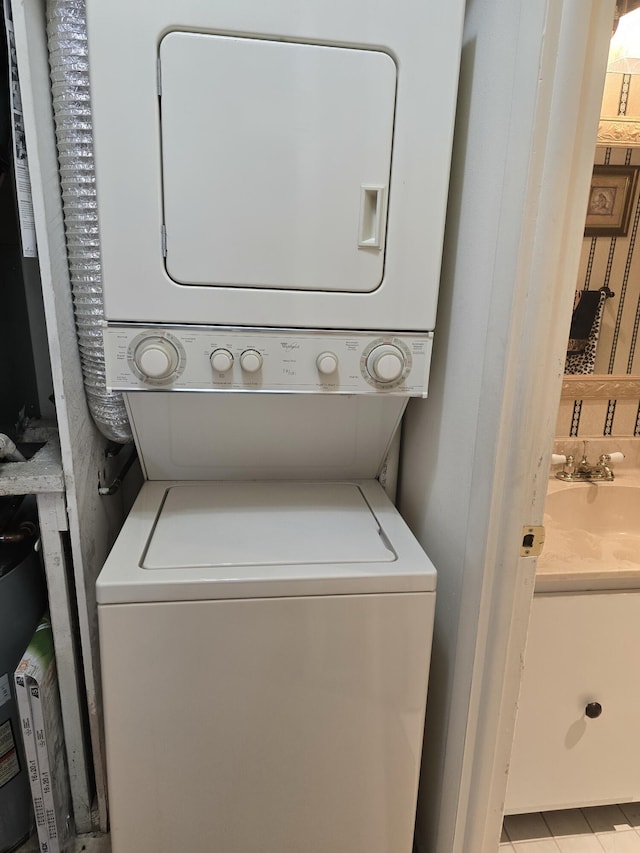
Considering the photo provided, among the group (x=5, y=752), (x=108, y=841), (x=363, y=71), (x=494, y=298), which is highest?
(x=363, y=71)

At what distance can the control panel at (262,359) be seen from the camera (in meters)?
1.06

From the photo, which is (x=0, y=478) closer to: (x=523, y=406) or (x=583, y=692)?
(x=523, y=406)

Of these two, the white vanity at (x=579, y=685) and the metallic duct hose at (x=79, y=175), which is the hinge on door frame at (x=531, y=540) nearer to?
the white vanity at (x=579, y=685)

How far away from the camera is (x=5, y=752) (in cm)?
131

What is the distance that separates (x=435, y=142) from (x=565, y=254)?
33cm

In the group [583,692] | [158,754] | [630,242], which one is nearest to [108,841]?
[158,754]

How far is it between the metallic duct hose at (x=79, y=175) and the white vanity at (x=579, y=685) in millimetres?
1080

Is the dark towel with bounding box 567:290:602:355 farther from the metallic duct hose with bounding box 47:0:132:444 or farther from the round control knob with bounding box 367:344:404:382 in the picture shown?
the metallic duct hose with bounding box 47:0:132:444

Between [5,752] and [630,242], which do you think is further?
[630,242]

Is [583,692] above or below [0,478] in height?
below

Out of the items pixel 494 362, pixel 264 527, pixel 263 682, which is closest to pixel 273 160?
pixel 494 362

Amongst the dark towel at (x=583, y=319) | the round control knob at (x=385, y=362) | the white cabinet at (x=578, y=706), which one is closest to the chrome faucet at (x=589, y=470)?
the dark towel at (x=583, y=319)

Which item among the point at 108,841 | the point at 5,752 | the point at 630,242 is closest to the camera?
the point at 5,752

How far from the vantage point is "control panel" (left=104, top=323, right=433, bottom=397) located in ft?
3.47
